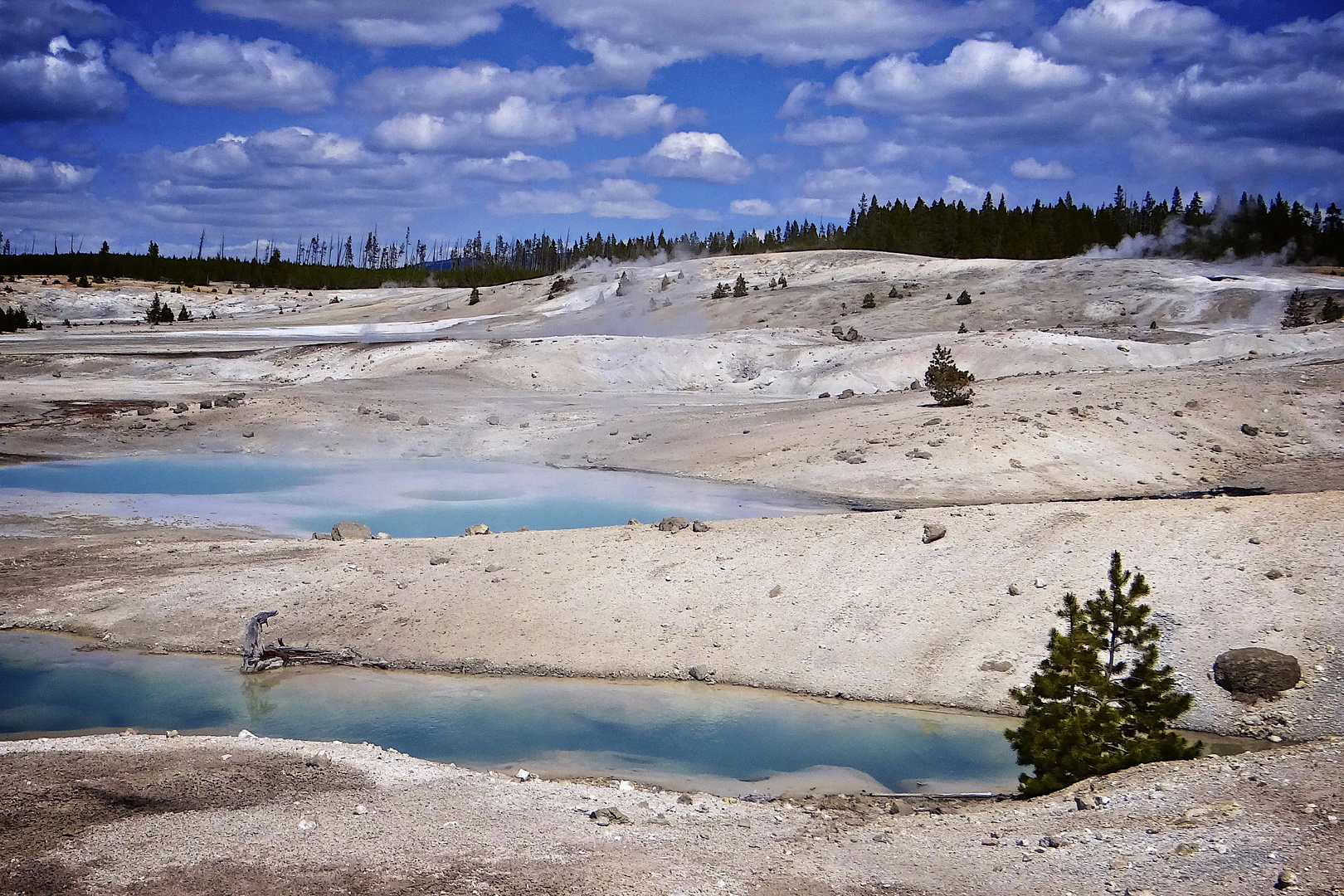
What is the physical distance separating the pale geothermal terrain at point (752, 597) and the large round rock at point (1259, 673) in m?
0.15

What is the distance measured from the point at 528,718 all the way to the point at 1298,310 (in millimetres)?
37617

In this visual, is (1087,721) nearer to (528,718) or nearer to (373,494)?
(528,718)

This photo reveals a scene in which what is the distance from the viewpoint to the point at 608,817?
7531 millimetres

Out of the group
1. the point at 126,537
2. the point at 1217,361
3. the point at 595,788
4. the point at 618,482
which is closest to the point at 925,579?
the point at 595,788

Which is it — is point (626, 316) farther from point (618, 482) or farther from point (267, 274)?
point (267, 274)

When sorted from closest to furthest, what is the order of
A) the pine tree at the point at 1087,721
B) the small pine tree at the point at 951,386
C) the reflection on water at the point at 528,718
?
the pine tree at the point at 1087,721
the reflection on water at the point at 528,718
the small pine tree at the point at 951,386

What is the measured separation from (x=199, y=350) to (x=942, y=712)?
3866cm

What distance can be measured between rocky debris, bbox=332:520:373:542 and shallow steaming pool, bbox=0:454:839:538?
54.8 inches

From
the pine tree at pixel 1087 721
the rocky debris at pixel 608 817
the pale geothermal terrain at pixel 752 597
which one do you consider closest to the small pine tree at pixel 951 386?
the pale geothermal terrain at pixel 752 597

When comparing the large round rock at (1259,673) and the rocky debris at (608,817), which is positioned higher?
the large round rock at (1259,673)

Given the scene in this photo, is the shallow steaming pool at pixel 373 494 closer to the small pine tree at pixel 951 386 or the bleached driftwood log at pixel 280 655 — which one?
the bleached driftwood log at pixel 280 655

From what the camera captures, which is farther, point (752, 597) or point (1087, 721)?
point (752, 597)

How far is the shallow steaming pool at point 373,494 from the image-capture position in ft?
60.8

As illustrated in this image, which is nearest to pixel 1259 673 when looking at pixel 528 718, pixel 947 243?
pixel 528 718
